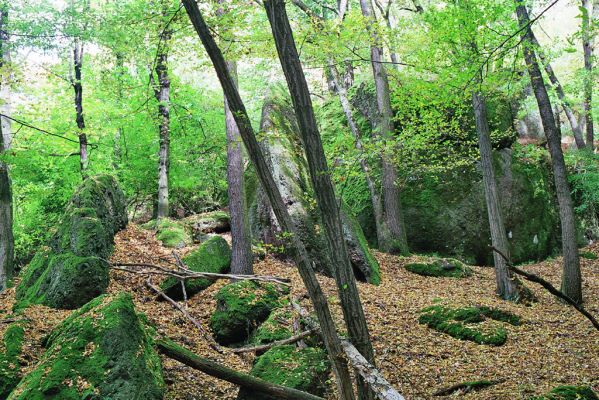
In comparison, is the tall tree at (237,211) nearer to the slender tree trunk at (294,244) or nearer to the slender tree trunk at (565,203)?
the slender tree trunk at (294,244)

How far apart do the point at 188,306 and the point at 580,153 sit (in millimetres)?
15822

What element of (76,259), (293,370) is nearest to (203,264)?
(76,259)

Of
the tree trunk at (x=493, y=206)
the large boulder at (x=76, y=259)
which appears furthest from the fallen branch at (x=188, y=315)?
the tree trunk at (x=493, y=206)

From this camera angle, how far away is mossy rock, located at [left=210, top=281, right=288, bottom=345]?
6414mm

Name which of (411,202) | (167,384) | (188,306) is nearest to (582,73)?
(411,202)

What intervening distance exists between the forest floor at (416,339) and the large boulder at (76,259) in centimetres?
29

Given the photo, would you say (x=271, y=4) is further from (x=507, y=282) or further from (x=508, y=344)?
(x=507, y=282)

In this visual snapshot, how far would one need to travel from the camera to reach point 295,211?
1072 cm

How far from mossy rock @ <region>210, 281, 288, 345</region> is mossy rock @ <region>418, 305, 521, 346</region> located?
9.07 ft

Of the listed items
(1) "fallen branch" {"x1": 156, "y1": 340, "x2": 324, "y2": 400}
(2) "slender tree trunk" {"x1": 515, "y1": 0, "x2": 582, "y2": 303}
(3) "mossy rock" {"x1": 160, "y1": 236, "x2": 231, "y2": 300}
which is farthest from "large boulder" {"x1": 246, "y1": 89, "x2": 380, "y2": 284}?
(1) "fallen branch" {"x1": 156, "y1": 340, "x2": 324, "y2": 400}

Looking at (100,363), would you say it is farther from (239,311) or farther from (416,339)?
(416,339)

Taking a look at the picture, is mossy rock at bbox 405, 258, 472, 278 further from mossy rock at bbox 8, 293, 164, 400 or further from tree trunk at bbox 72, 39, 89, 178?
tree trunk at bbox 72, 39, 89, 178

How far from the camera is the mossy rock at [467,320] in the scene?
6.93 meters

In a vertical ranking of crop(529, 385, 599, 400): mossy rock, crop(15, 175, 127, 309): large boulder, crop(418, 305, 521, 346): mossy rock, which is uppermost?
crop(15, 175, 127, 309): large boulder
